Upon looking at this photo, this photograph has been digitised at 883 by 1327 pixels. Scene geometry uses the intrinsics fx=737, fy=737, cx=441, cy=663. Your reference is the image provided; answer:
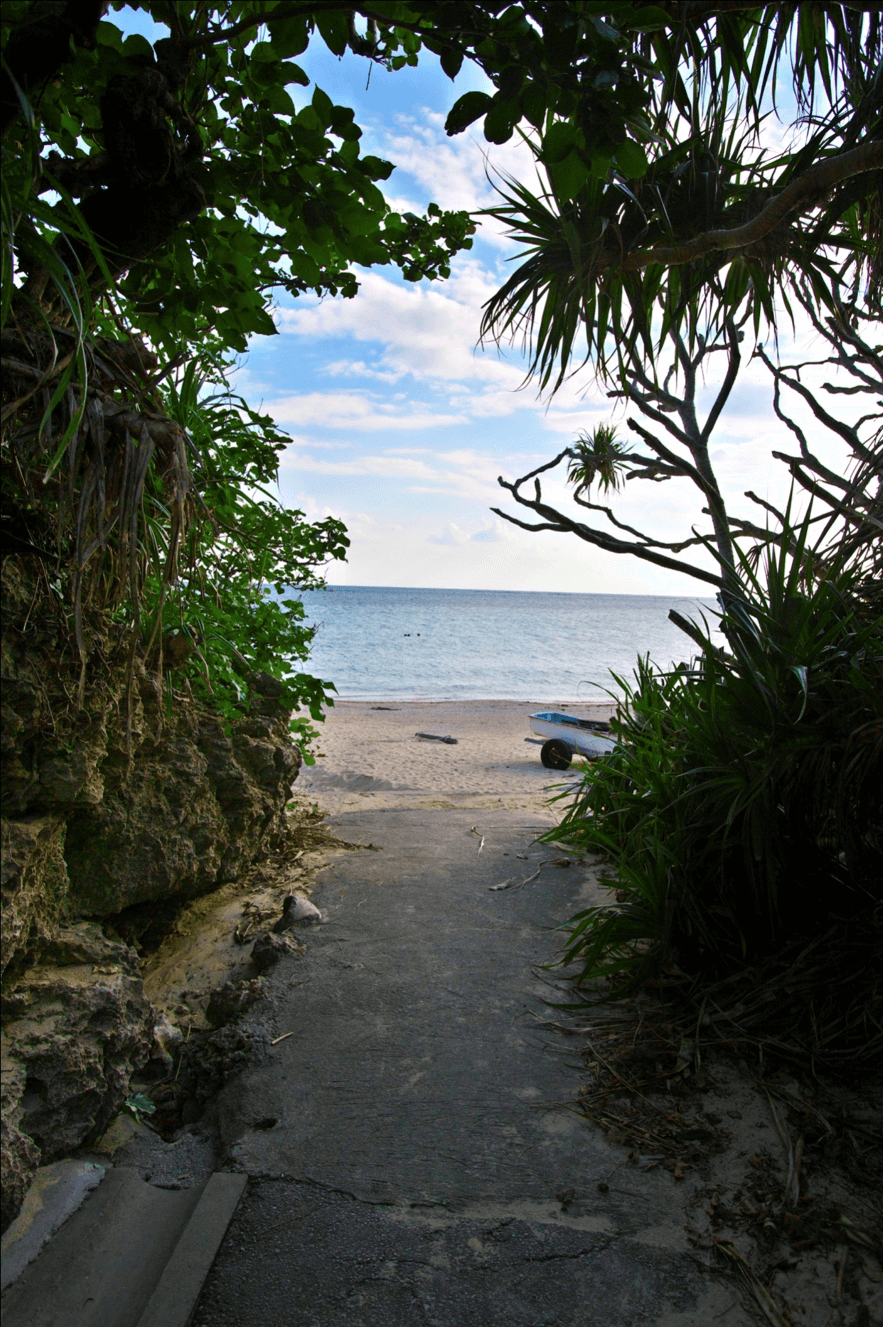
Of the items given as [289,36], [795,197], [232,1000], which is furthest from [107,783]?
[795,197]

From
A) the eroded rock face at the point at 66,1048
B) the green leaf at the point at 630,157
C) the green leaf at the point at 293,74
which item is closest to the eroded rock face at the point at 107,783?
the eroded rock face at the point at 66,1048

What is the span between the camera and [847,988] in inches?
80.6

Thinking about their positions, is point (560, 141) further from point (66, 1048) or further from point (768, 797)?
point (66, 1048)

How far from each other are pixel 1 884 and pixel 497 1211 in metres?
1.26

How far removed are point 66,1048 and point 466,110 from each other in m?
2.01

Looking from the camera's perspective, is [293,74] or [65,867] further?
[65,867]

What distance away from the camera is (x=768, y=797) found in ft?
7.15

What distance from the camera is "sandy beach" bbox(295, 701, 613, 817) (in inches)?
233

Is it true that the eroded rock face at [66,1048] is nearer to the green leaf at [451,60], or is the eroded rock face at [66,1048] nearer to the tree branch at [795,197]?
the green leaf at [451,60]

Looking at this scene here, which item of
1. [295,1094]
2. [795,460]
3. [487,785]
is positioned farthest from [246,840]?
[487,785]

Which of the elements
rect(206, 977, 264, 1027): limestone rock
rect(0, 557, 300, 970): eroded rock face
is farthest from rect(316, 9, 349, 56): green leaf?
rect(206, 977, 264, 1027): limestone rock

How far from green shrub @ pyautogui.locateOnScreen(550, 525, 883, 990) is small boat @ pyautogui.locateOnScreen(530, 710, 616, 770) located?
539 centimetres

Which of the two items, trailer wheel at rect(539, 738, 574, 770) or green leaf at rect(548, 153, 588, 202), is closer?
green leaf at rect(548, 153, 588, 202)

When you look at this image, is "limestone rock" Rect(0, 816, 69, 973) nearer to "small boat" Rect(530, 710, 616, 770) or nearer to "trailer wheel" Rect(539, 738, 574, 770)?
"small boat" Rect(530, 710, 616, 770)
